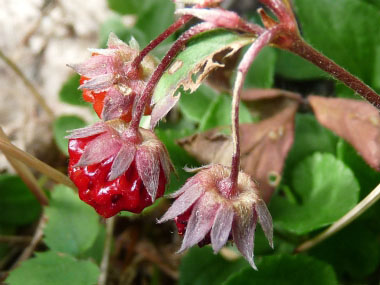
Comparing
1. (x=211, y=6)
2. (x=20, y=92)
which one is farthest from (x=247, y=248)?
(x=20, y=92)

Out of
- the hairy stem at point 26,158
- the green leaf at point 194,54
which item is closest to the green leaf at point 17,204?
the hairy stem at point 26,158

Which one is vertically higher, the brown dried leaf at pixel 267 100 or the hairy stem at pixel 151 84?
the hairy stem at pixel 151 84

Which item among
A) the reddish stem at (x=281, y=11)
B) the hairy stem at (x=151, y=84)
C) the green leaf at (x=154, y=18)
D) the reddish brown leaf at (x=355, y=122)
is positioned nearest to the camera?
the hairy stem at (x=151, y=84)

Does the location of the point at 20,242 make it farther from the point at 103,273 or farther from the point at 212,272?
the point at 212,272

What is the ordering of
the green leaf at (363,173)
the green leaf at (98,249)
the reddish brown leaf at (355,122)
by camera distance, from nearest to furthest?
the reddish brown leaf at (355,122) < the green leaf at (363,173) < the green leaf at (98,249)

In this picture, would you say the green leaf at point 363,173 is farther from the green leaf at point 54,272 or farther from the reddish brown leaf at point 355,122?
the green leaf at point 54,272
